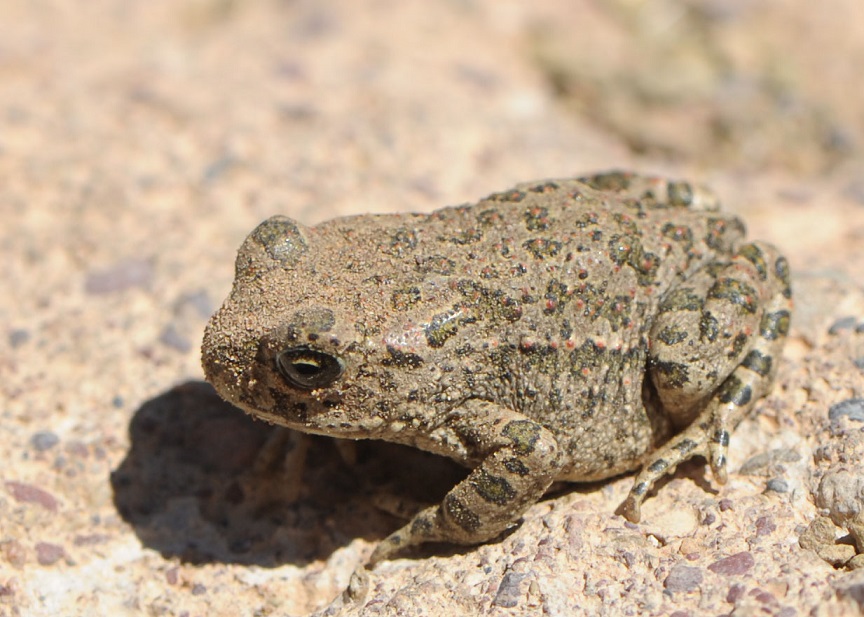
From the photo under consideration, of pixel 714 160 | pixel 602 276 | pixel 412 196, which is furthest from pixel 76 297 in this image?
pixel 714 160

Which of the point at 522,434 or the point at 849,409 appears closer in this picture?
the point at 522,434

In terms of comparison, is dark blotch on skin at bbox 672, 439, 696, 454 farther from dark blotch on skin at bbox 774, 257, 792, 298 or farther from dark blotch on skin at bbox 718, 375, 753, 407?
dark blotch on skin at bbox 774, 257, 792, 298

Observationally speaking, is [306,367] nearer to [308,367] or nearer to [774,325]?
[308,367]

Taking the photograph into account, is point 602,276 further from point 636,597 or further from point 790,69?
point 790,69

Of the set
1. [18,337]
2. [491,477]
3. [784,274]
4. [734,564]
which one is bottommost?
[734,564]

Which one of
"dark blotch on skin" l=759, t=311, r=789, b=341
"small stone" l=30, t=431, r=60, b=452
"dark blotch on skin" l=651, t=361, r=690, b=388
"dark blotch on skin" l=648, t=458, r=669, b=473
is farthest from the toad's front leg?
"small stone" l=30, t=431, r=60, b=452

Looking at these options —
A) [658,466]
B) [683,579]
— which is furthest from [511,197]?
[683,579]
